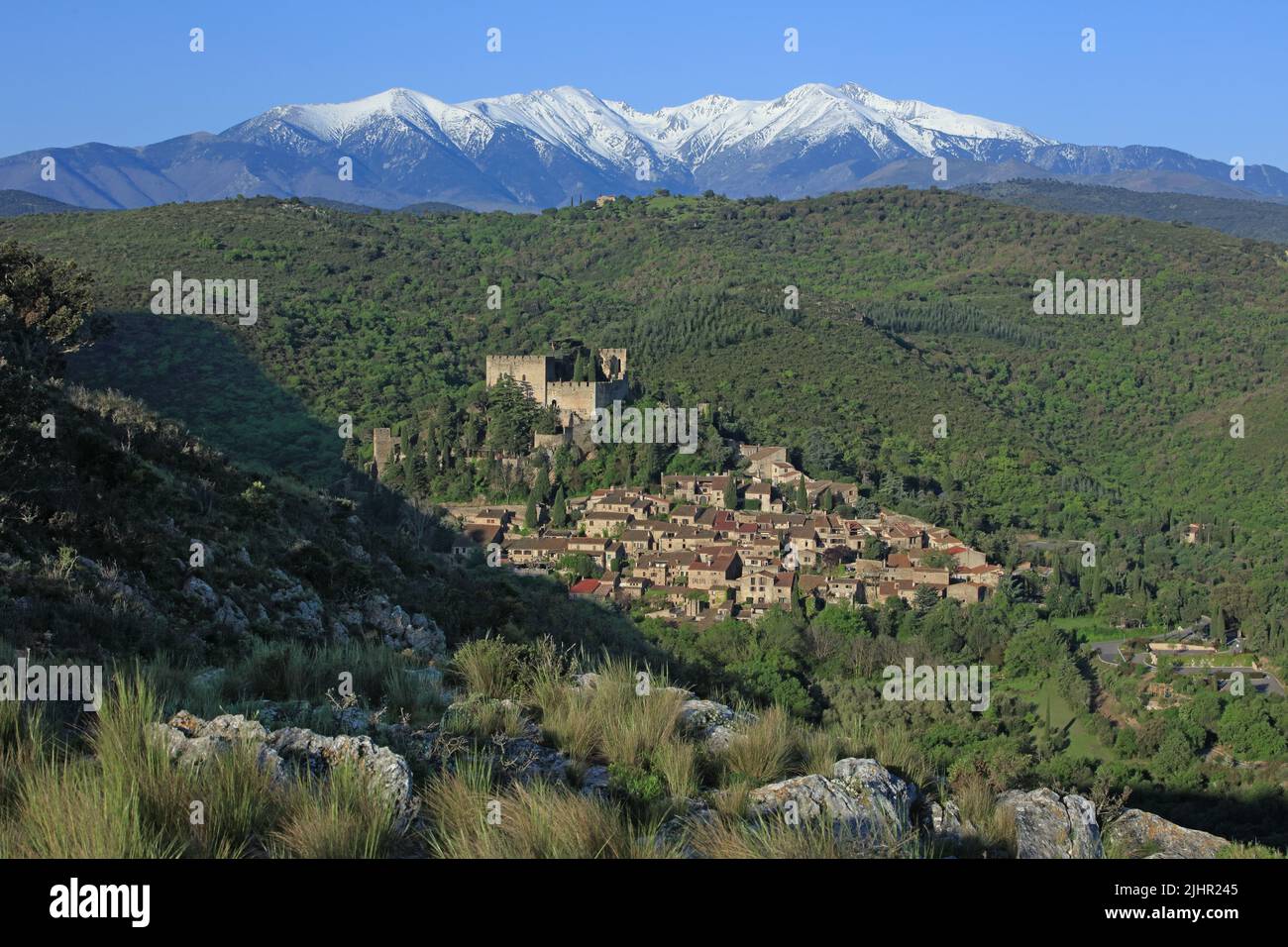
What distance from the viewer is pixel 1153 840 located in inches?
185

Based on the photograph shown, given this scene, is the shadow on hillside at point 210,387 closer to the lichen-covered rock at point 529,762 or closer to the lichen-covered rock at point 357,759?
the lichen-covered rock at point 529,762

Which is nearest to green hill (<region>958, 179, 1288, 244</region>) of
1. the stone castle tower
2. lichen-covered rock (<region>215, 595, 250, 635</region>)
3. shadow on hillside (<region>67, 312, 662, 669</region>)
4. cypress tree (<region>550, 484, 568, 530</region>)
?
the stone castle tower

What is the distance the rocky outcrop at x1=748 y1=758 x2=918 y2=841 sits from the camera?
395 centimetres

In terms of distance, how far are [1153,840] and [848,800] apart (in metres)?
1.43

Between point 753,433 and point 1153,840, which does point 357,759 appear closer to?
point 1153,840

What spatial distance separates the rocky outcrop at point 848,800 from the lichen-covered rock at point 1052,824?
389 millimetres

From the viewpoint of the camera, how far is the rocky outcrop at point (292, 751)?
373cm

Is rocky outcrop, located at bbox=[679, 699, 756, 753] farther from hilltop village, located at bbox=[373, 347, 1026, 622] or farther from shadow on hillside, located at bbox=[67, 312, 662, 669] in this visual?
hilltop village, located at bbox=[373, 347, 1026, 622]

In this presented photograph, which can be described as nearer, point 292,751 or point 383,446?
point 292,751

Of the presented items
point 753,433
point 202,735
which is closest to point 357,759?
point 202,735

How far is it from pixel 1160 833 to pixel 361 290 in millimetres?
63071

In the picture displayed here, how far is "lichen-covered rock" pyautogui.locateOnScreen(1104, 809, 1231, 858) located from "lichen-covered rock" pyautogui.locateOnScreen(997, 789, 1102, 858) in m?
0.16
